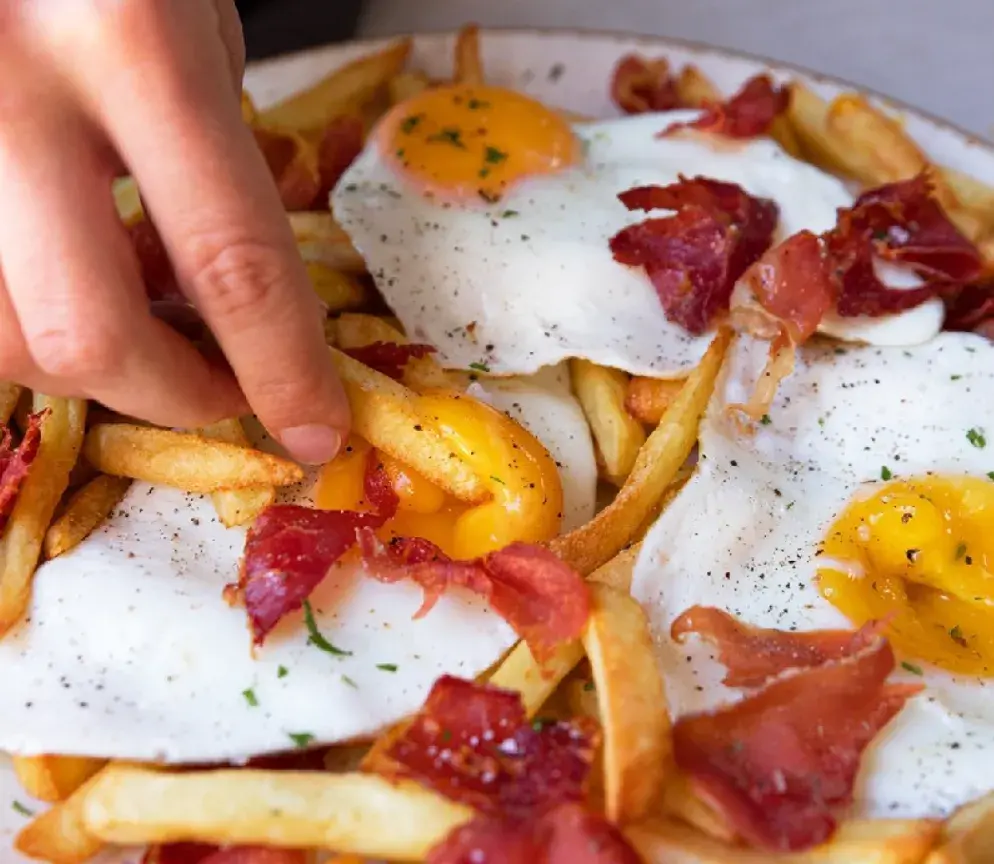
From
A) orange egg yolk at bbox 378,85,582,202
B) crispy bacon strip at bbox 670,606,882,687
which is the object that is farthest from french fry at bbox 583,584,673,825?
orange egg yolk at bbox 378,85,582,202

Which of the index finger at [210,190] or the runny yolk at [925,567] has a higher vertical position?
the index finger at [210,190]

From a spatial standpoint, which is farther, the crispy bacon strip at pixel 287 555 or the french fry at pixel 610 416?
the french fry at pixel 610 416

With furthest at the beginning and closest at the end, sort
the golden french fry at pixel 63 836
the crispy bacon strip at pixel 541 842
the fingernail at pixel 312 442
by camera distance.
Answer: the fingernail at pixel 312 442
the golden french fry at pixel 63 836
the crispy bacon strip at pixel 541 842

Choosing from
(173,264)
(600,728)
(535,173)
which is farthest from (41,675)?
(535,173)

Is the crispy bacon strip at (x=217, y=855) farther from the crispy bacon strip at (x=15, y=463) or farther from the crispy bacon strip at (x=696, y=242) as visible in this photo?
the crispy bacon strip at (x=696, y=242)

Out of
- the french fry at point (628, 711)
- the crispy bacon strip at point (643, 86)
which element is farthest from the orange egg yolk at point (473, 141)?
the french fry at point (628, 711)

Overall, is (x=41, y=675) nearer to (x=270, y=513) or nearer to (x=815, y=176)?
(x=270, y=513)
